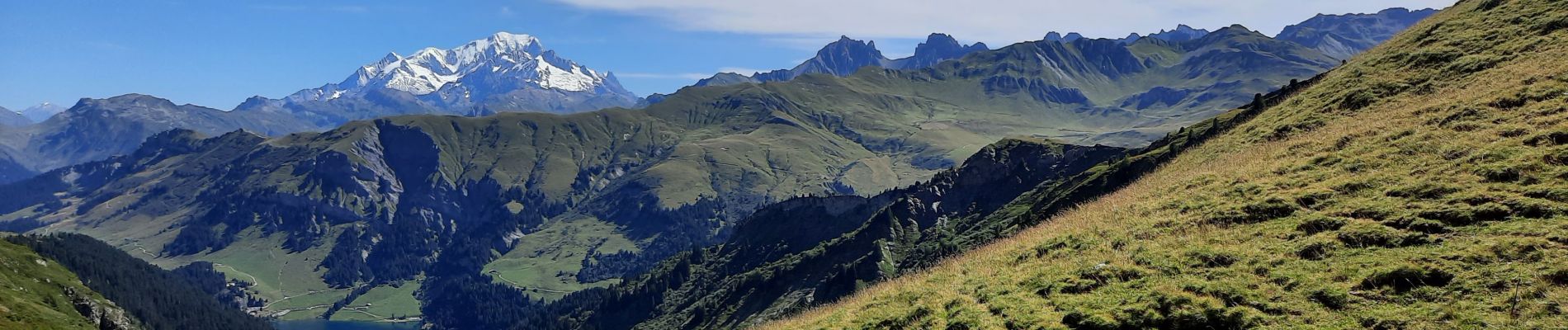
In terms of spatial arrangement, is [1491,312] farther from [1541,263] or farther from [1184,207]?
[1184,207]

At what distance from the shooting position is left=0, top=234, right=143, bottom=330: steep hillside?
420ft

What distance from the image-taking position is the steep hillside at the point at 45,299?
128125 millimetres

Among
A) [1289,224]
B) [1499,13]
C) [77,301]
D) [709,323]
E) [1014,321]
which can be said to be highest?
[1499,13]

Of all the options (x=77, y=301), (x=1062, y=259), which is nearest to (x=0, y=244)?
(x=77, y=301)

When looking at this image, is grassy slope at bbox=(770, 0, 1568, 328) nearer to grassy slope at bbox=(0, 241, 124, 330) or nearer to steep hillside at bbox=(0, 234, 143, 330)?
grassy slope at bbox=(0, 241, 124, 330)

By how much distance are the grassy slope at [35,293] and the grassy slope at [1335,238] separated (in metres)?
144

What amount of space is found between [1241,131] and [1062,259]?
32.1 metres

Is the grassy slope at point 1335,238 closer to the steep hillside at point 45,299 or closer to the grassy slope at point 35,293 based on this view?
the grassy slope at point 35,293

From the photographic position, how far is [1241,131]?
5522 centimetres

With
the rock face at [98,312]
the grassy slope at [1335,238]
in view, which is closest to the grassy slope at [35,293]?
the rock face at [98,312]

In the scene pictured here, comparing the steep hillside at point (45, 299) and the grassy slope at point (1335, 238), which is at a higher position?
the grassy slope at point (1335, 238)

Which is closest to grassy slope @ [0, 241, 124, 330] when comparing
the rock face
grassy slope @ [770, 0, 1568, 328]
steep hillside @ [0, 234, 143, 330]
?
steep hillside @ [0, 234, 143, 330]

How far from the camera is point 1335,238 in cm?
2583

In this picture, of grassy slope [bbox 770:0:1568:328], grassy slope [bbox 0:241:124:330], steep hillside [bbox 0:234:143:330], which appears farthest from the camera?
steep hillside [bbox 0:234:143:330]
